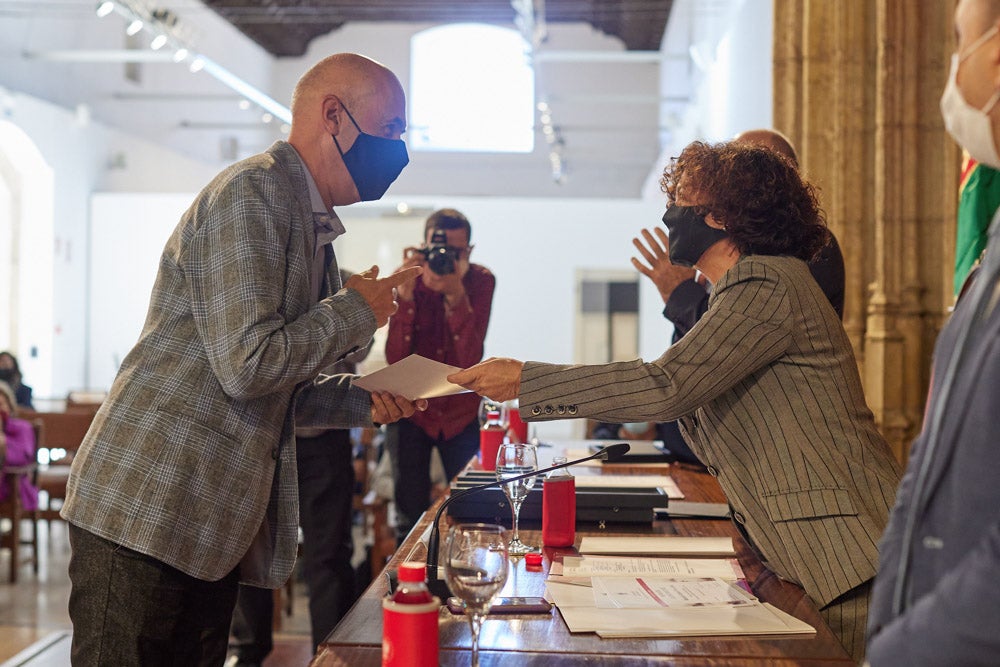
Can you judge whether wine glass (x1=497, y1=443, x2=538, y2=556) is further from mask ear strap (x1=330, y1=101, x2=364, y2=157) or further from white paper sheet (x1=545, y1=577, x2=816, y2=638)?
mask ear strap (x1=330, y1=101, x2=364, y2=157)

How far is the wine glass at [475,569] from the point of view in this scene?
1244 millimetres

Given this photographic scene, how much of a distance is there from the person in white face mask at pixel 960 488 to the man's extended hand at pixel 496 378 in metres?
0.87

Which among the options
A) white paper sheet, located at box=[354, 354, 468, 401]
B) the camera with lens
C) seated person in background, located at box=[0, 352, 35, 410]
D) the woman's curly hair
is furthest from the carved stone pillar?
seated person in background, located at box=[0, 352, 35, 410]

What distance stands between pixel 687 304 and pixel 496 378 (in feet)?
2.97

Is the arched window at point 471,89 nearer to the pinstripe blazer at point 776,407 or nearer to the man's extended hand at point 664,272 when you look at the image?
the man's extended hand at point 664,272

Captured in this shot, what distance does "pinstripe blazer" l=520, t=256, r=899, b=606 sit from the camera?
1637 millimetres

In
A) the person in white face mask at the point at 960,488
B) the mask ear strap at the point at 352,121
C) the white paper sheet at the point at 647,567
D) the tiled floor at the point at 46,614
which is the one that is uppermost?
the mask ear strap at the point at 352,121

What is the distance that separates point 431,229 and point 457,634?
9.58ft

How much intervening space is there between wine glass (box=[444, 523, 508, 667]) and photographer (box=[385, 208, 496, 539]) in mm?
2603

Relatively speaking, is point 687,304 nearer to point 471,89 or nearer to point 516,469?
point 516,469

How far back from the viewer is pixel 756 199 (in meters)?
1.87

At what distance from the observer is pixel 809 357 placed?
1739mm

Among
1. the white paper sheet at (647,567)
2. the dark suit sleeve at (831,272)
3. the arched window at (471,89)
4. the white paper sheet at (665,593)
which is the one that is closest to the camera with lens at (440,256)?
the dark suit sleeve at (831,272)

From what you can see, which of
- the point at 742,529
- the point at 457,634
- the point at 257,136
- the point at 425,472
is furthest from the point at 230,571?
the point at 257,136
